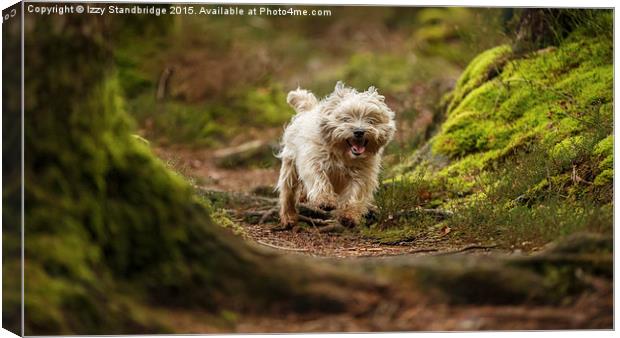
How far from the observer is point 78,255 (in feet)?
15.3

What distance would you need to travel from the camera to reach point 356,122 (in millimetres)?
7152

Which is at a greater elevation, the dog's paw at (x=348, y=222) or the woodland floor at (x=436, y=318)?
the dog's paw at (x=348, y=222)

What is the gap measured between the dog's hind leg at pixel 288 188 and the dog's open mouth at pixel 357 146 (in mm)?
851

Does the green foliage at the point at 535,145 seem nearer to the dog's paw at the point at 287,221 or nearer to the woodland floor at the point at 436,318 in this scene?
the woodland floor at the point at 436,318

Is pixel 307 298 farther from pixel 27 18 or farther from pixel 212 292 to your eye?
pixel 27 18

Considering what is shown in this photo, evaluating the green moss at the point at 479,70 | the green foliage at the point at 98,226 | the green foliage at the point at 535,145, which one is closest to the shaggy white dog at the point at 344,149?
the green foliage at the point at 535,145

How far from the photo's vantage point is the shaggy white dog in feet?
23.5

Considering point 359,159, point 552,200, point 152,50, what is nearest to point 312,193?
point 359,159

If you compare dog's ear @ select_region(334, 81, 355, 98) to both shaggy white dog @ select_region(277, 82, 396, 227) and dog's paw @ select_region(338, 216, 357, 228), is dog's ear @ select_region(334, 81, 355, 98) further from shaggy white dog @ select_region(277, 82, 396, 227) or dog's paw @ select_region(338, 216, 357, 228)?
dog's paw @ select_region(338, 216, 357, 228)

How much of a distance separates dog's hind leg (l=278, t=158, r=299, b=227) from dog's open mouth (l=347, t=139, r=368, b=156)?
0.85m

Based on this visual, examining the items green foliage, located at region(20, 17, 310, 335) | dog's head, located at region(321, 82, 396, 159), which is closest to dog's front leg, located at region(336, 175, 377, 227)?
dog's head, located at region(321, 82, 396, 159)

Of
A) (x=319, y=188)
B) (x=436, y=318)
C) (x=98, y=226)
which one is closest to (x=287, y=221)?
(x=319, y=188)

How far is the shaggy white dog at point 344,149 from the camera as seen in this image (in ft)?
23.5

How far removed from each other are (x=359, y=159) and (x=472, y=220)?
3.98 feet
